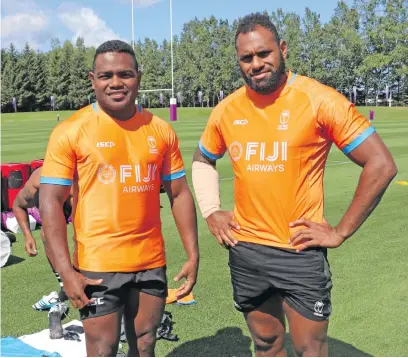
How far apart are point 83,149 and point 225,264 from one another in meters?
4.30

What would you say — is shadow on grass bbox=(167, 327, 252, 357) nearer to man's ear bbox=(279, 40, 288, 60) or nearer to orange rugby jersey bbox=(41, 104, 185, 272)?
orange rugby jersey bbox=(41, 104, 185, 272)

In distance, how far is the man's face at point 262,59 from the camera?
3.40m

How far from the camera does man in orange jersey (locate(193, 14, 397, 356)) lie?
3.28m

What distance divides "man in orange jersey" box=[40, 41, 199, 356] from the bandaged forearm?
0.39 m

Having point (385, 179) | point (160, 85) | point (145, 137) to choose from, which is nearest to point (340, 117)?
point (385, 179)

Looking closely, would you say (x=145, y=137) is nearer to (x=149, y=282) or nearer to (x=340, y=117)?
(x=149, y=282)

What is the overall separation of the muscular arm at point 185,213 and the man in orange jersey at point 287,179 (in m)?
0.36

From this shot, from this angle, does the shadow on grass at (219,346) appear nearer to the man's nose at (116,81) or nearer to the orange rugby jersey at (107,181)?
the orange rugby jersey at (107,181)

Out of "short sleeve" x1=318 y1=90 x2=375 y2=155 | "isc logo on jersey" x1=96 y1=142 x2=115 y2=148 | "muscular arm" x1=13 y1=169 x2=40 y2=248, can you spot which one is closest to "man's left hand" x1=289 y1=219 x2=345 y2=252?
"short sleeve" x1=318 y1=90 x2=375 y2=155

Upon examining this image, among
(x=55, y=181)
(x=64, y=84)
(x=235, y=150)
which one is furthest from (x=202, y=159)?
(x=64, y=84)

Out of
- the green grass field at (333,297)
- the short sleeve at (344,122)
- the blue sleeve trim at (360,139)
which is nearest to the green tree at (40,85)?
the green grass field at (333,297)

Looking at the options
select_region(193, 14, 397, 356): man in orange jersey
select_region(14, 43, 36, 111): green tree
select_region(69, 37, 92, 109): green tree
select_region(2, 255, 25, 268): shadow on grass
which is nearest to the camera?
select_region(193, 14, 397, 356): man in orange jersey

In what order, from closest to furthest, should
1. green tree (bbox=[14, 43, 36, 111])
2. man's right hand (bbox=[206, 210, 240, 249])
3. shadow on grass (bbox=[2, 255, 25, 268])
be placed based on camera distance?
man's right hand (bbox=[206, 210, 240, 249]) → shadow on grass (bbox=[2, 255, 25, 268]) → green tree (bbox=[14, 43, 36, 111])

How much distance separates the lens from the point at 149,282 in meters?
3.55
